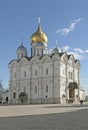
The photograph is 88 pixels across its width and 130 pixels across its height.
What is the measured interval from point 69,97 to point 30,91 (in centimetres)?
1118

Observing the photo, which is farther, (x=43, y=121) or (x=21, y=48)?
(x=21, y=48)

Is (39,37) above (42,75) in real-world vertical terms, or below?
above

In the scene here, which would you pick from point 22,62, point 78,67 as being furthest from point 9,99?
point 78,67

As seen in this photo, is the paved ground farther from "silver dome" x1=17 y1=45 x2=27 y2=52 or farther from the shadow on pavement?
"silver dome" x1=17 y1=45 x2=27 y2=52

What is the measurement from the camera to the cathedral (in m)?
73.6

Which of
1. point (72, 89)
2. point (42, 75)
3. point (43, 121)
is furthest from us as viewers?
point (72, 89)

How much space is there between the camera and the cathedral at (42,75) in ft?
241

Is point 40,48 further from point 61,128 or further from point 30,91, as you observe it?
point 61,128

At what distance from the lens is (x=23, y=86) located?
3118 inches

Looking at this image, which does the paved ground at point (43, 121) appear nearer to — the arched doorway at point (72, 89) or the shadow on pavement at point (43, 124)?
the shadow on pavement at point (43, 124)

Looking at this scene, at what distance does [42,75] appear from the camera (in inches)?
3000

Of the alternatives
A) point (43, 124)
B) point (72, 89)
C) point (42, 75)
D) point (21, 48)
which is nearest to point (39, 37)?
point (21, 48)

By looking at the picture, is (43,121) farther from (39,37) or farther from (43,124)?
(39,37)

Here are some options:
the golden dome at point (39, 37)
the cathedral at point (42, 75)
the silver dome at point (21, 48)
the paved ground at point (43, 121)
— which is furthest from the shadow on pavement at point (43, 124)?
the silver dome at point (21, 48)
